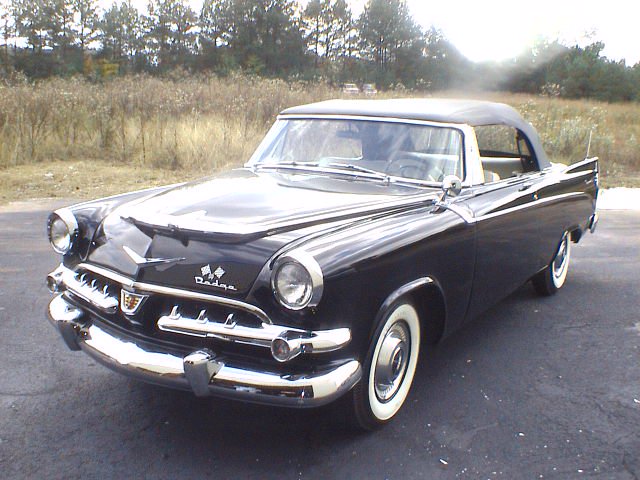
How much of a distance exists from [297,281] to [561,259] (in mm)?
3438

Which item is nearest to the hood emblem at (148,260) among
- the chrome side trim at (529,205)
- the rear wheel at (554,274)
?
the chrome side trim at (529,205)

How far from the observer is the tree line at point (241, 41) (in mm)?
32906

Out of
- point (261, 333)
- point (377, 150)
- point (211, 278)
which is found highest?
point (377, 150)

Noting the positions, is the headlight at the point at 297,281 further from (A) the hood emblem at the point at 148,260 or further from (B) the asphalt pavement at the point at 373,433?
(B) the asphalt pavement at the point at 373,433

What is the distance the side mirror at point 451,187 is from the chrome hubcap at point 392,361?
0.80 metres

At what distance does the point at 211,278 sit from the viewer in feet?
8.58

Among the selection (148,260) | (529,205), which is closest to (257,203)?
(148,260)

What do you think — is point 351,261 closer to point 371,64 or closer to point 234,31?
point 371,64

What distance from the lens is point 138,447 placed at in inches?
109

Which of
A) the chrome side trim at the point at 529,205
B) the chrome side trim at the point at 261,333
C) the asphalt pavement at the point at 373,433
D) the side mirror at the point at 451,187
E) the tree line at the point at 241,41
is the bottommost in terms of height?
the asphalt pavement at the point at 373,433

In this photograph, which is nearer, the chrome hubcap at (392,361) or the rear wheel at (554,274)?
the chrome hubcap at (392,361)

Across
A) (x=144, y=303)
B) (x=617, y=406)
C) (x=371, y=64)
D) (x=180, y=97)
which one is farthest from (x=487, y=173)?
(x=371, y=64)

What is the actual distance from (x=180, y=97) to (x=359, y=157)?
10604 millimetres

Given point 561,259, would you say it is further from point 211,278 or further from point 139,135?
point 139,135
